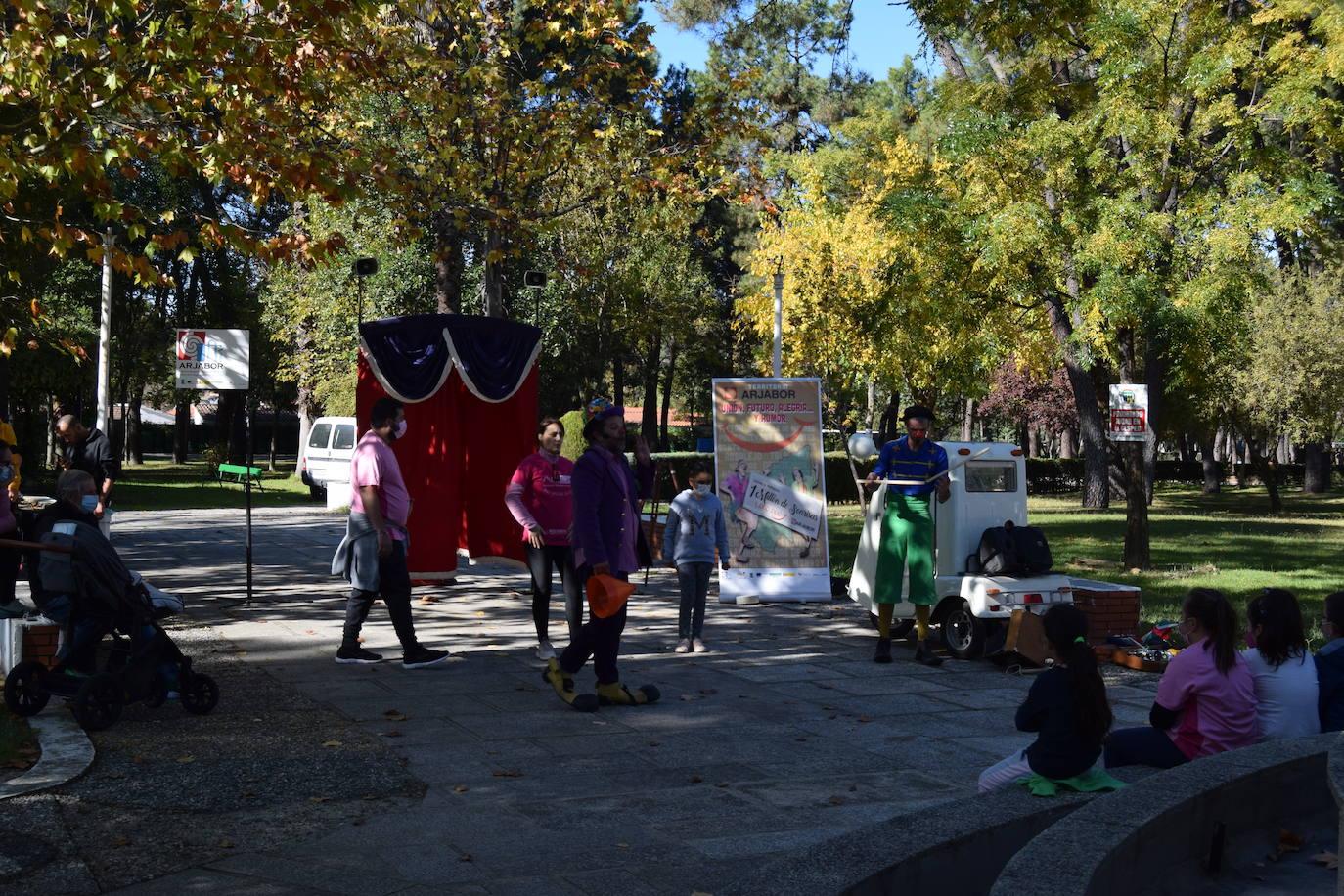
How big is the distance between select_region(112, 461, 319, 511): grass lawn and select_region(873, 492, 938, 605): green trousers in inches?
792

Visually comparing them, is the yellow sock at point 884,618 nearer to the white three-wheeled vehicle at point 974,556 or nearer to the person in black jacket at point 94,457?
the white three-wheeled vehicle at point 974,556

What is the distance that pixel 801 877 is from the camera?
11.7ft

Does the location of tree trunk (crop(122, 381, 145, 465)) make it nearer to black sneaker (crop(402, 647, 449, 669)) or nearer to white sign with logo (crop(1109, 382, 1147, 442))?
white sign with logo (crop(1109, 382, 1147, 442))

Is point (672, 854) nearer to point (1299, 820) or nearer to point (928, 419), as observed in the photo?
point (1299, 820)

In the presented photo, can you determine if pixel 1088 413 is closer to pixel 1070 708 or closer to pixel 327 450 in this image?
pixel 327 450

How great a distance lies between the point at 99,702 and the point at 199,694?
0.62 metres

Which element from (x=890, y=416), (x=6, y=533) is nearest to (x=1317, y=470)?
(x=890, y=416)

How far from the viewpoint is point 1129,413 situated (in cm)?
1573

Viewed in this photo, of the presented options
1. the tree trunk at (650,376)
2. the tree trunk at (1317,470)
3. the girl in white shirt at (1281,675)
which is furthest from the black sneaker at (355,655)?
the tree trunk at (1317,470)

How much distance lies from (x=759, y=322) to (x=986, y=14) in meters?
24.5

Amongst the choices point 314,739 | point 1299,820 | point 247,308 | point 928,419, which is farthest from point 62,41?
point 247,308

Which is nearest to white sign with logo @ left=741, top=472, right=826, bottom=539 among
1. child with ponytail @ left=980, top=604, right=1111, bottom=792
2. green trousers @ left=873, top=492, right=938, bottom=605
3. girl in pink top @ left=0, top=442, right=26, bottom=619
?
green trousers @ left=873, top=492, right=938, bottom=605

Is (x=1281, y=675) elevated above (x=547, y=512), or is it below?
below

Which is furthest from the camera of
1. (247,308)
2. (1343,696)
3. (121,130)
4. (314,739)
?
(247,308)
